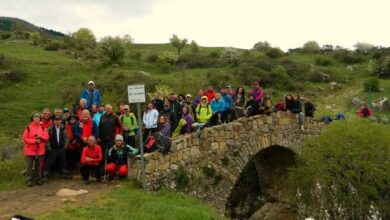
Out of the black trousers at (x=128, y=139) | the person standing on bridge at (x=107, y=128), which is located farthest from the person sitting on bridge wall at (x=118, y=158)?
the black trousers at (x=128, y=139)

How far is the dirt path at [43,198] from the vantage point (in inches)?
351

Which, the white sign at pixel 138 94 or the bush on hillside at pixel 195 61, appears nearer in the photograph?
the white sign at pixel 138 94

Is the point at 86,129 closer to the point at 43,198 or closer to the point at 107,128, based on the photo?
the point at 107,128

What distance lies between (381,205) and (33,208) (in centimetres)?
1087

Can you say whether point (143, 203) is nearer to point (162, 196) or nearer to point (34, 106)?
point (162, 196)

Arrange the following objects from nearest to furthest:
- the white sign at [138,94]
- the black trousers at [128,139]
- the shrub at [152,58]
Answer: the white sign at [138,94] → the black trousers at [128,139] → the shrub at [152,58]

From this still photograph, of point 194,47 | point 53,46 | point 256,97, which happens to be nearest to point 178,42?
point 194,47

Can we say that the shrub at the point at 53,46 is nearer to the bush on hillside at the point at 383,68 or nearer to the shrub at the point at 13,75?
the shrub at the point at 13,75

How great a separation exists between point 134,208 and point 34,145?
3.22m

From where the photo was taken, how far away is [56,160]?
11594 mm

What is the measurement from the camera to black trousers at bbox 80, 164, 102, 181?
10.9m

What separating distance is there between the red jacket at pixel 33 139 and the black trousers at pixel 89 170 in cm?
102

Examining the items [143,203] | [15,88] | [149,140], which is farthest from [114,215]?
[15,88]

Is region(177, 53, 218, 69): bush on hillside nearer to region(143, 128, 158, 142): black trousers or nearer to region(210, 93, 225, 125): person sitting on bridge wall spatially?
region(210, 93, 225, 125): person sitting on bridge wall
